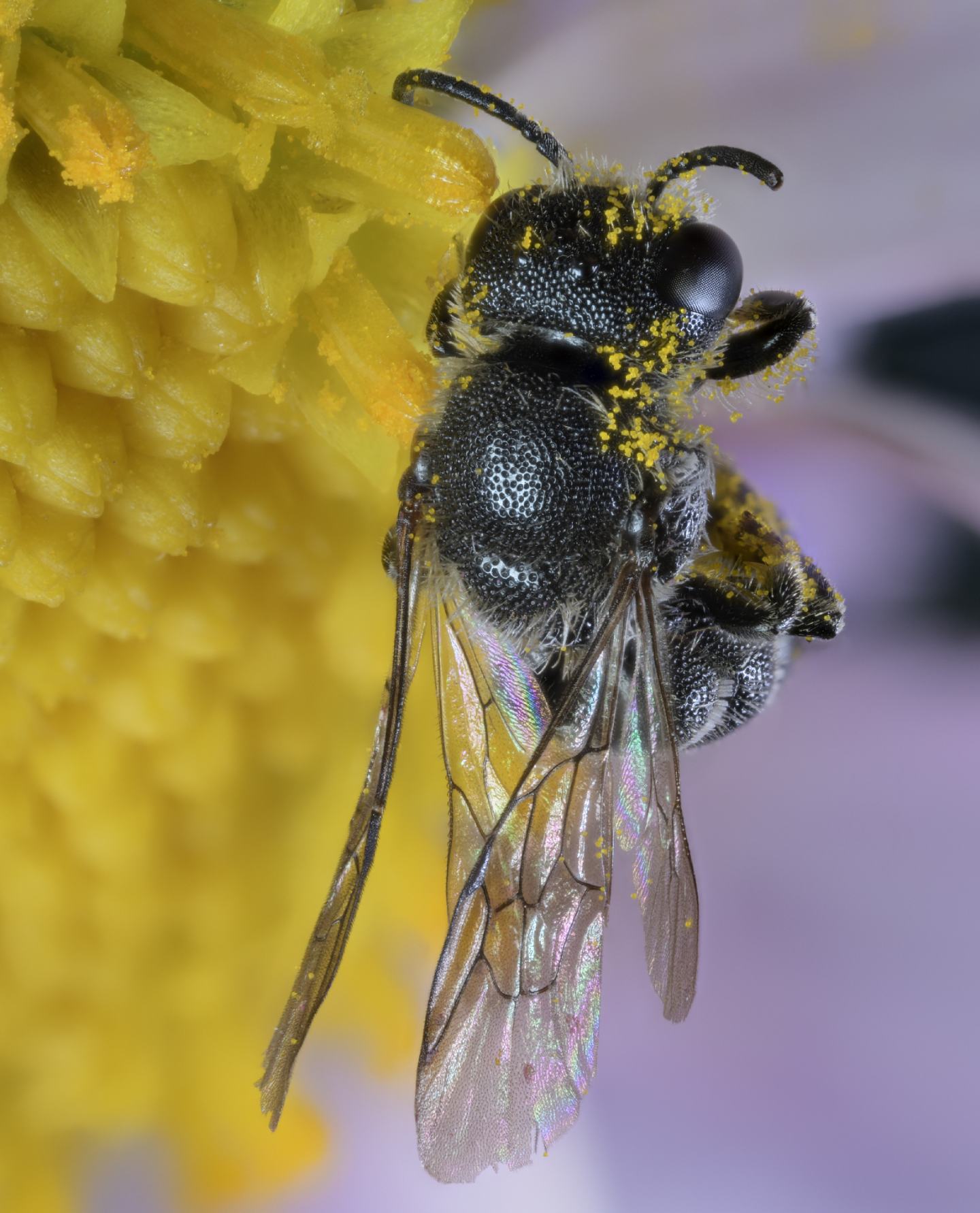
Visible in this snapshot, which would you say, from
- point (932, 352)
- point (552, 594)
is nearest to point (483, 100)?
point (552, 594)

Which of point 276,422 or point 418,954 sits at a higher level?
point 276,422

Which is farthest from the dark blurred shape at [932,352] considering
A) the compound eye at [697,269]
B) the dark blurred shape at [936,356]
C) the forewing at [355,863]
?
the forewing at [355,863]

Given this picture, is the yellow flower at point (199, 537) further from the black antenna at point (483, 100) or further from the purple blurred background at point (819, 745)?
the purple blurred background at point (819, 745)

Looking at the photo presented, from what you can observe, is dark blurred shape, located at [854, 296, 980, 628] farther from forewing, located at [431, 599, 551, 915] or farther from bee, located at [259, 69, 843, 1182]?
forewing, located at [431, 599, 551, 915]

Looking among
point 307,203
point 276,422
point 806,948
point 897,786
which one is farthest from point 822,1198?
point 307,203

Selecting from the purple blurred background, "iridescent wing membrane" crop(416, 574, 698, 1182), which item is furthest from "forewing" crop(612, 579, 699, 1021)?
the purple blurred background

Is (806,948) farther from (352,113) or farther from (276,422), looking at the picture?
(352,113)
